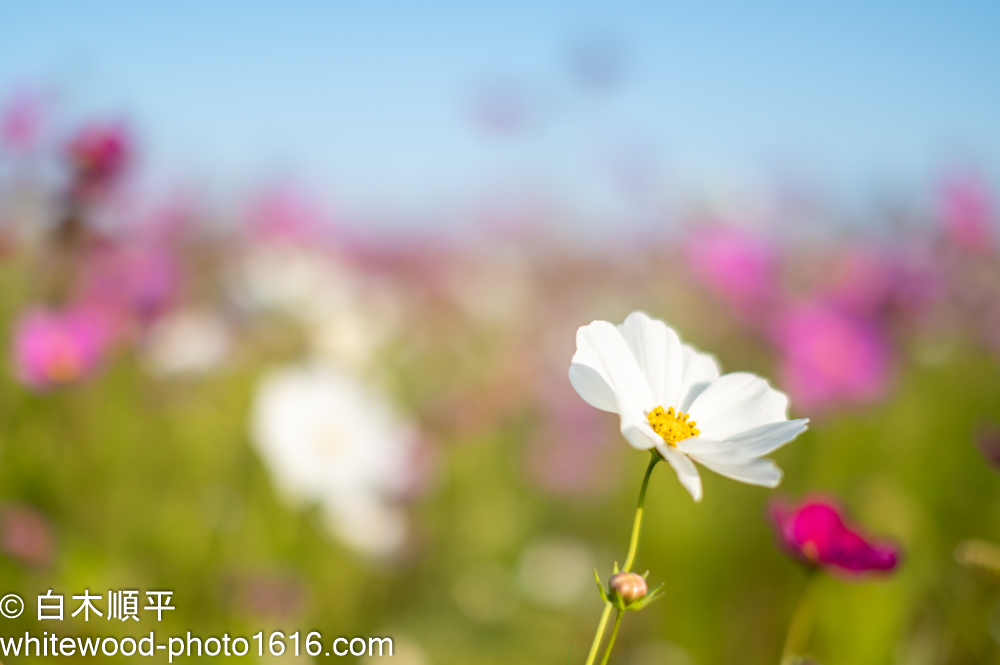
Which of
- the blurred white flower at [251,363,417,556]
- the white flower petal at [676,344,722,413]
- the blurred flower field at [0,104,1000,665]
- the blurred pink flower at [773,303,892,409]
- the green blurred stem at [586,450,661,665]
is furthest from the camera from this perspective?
the blurred pink flower at [773,303,892,409]

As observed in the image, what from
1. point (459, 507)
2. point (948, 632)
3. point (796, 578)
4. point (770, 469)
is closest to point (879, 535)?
point (948, 632)

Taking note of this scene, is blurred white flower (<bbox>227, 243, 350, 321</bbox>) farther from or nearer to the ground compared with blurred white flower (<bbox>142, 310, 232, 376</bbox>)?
farther from the ground

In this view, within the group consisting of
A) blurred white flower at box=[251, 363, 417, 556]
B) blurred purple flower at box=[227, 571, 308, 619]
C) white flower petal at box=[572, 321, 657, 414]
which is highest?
blurred white flower at box=[251, 363, 417, 556]

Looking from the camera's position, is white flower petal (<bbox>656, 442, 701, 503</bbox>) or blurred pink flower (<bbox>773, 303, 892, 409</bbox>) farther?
blurred pink flower (<bbox>773, 303, 892, 409</bbox>)

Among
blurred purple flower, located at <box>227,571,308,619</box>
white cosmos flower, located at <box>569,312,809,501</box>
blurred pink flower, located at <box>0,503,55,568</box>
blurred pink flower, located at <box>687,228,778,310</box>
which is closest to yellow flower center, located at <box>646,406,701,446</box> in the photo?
white cosmos flower, located at <box>569,312,809,501</box>

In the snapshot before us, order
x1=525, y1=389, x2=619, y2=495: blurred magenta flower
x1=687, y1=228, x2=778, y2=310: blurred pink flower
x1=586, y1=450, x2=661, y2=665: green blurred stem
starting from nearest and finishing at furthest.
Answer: x1=586, y1=450, x2=661, y2=665: green blurred stem → x1=687, y1=228, x2=778, y2=310: blurred pink flower → x1=525, y1=389, x2=619, y2=495: blurred magenta flower

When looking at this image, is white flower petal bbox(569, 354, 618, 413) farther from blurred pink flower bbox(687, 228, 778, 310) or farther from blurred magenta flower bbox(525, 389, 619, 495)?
blurred magenta flower bbox(525, 389, 619, 495)

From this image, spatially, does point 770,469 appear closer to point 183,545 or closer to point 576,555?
point 183,545
